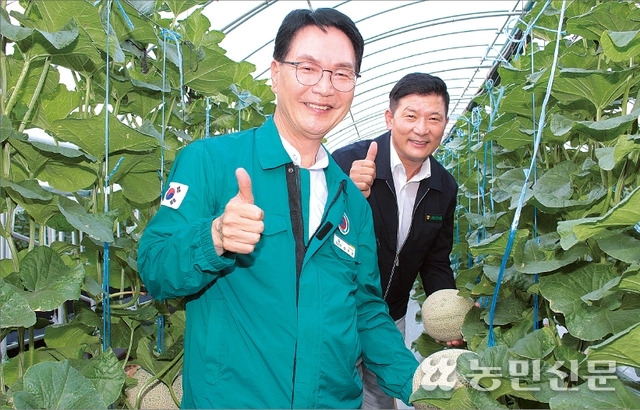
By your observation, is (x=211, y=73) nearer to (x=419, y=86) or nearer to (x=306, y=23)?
(x=306, y=23)

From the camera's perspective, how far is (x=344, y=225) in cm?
159

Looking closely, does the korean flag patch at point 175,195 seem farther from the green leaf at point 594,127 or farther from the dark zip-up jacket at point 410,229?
the dark zip-up jacket at point 410,229

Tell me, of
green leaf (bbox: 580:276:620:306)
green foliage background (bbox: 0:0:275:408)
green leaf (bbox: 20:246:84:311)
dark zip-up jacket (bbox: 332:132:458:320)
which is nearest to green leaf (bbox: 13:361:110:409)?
green foliage background (bbox: 0:0:275:408)

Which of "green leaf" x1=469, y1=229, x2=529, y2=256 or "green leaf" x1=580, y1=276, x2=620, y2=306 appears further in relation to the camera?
"green leaf" x1=469, y1=229, x2=529, y2=256

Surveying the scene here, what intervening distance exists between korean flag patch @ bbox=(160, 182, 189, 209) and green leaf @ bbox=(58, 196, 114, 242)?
0.57 ft

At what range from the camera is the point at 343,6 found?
28.1 feet

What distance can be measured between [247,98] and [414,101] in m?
0.89

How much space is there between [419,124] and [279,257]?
4.52ft

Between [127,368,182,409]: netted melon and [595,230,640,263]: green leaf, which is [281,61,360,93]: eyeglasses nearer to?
[595,230,640,263]: green leaf

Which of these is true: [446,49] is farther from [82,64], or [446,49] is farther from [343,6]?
[82,64]

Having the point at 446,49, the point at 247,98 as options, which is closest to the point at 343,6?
the point at 446,49

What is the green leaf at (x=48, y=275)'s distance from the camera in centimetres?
134

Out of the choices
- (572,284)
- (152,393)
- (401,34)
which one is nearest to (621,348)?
(572,284)

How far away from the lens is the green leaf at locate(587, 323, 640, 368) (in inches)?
39.2
